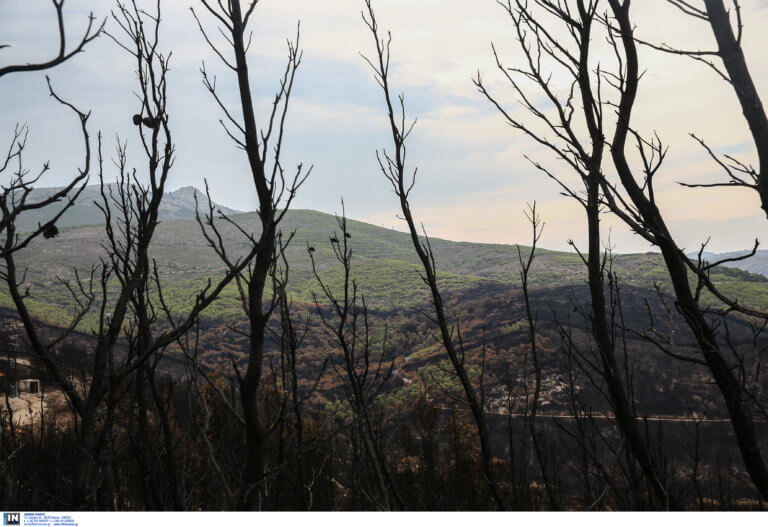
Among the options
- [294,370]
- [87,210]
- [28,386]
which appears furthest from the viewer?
[87,210]

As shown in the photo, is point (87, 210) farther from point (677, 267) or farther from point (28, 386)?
point (677, 267)

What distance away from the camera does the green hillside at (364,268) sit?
33375mm

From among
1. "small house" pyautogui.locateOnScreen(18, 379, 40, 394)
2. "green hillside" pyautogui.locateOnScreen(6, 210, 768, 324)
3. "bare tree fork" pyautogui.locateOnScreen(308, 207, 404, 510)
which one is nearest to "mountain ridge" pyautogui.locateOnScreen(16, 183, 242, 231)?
"green hillside" pyautogui.locateOnScreen(6, 210, 768, 324)

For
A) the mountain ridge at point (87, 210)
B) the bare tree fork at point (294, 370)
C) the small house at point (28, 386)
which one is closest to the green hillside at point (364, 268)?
the mountain ridge at point (87, 210)

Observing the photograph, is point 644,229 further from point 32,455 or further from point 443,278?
point 443,278

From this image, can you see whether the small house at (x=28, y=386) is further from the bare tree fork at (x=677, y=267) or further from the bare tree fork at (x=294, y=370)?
the bare tree fork at (x=677, y=267)

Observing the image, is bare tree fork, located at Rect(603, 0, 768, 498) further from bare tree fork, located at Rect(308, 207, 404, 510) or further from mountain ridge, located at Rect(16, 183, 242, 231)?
mountain ridge, located at Rect(16, 183, 242, 231)

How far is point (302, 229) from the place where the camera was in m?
60.2

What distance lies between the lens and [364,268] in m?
44.4

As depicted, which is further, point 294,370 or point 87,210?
point 87,210

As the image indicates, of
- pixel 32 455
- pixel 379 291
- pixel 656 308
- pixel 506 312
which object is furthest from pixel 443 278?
pixel 32 455

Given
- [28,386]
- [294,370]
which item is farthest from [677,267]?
[28,386]

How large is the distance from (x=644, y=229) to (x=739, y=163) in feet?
1.20
